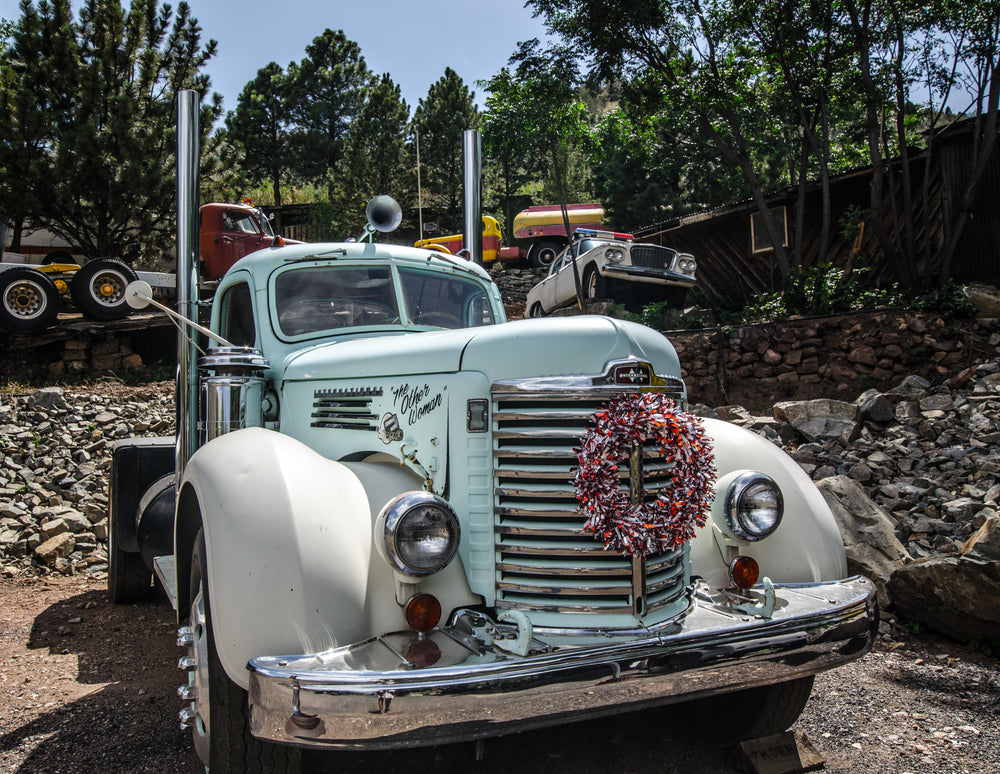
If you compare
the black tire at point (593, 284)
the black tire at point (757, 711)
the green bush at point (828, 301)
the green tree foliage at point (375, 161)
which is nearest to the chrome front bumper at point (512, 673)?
the black tire at point (757, 711)

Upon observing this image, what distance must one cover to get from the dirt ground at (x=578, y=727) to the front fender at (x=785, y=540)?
0.73m

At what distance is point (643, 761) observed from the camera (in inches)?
119

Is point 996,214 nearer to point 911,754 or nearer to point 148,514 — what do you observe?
point 911,754

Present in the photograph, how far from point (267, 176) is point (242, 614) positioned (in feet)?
111

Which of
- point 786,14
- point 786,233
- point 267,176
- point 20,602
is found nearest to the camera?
point 20,602

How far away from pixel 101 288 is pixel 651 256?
888 cm

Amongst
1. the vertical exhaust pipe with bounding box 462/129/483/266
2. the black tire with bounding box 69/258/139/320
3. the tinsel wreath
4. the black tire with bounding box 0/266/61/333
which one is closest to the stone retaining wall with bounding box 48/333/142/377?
the black tire with bounding box 69/258/139/320

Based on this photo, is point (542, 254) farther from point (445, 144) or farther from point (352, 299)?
point (352, 299)

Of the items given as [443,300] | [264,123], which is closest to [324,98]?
[264,123]

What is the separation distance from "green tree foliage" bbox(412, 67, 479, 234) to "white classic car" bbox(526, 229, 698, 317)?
1666 centimetres

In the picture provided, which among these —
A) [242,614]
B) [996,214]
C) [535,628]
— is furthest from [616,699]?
[996,214]

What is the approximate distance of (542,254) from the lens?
23766mm

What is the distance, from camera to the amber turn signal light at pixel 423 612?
238 cm

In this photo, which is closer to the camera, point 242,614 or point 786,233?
point 242,614
